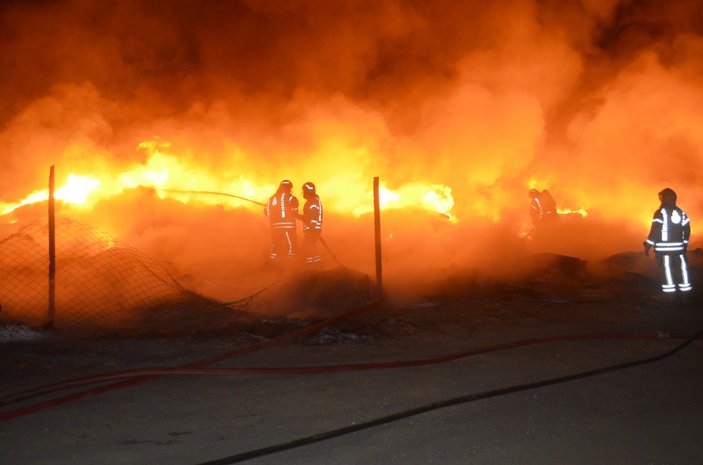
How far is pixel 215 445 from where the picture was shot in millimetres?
3625

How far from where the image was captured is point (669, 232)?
350 inches

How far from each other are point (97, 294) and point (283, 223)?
388cm

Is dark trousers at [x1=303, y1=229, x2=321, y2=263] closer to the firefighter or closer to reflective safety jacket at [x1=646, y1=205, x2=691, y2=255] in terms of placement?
reflective safety jacket at [x1=646, y1=205, x2=691, y2=255]

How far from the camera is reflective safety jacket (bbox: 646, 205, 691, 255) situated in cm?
884

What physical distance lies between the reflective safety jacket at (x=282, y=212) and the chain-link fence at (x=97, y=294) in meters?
2.50

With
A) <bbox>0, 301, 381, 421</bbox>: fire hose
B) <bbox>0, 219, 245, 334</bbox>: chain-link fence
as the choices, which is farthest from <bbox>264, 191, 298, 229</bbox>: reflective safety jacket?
<bbox>0, 301, 381, 421</bbox>: fire hose

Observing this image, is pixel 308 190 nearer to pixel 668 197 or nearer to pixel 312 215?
pixel 312 215

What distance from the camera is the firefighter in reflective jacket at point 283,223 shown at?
1139 centimetres

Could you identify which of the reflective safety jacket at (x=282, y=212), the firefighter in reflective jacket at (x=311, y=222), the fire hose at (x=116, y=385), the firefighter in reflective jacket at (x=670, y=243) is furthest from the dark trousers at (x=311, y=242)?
the firefighter in reflective jacket at (x=670, y=243)

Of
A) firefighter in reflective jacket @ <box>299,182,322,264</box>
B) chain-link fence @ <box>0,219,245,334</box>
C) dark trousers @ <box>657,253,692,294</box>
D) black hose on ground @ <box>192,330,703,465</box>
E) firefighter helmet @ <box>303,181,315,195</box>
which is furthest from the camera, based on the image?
firefighter helmet @ <box>303,181,315,195</box>

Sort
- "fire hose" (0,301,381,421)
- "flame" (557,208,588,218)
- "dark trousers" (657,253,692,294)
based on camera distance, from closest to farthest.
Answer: "fire hose" (0,301,381,421) → "dark trousers" (657,253,692,294) → "flame" (557,208,588,218)

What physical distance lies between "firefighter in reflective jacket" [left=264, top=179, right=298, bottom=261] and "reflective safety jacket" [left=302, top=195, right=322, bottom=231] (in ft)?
0.81

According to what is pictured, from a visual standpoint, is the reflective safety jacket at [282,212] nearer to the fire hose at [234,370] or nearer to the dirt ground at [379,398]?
the dirt ground at [379,398]

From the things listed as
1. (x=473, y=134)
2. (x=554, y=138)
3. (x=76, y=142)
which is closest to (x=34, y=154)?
(x=76, y=142)
